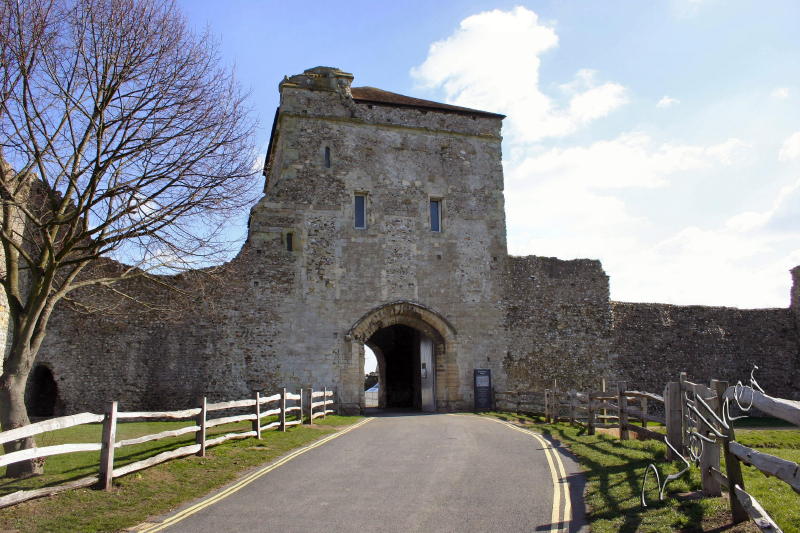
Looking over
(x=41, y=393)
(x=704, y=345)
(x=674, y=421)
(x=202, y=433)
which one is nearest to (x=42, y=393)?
(x=41, y=393)

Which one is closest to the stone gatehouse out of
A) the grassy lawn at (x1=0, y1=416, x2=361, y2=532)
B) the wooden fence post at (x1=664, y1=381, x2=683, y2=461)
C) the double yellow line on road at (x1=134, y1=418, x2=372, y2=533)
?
the grassy lawn at (x1=0, y1=416, x2=361, y2=532)

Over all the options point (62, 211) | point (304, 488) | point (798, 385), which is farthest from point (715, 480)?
point (798, 385)

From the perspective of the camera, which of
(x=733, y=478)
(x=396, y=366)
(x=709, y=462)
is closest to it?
(x=733, y=478)

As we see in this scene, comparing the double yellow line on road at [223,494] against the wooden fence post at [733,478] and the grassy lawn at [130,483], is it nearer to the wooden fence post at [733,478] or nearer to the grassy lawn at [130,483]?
the grassy lawn at [130,483]

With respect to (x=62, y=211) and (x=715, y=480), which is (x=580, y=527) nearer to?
(x=715, y=480)

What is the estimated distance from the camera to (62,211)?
33.8 ft

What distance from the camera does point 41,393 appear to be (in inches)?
873

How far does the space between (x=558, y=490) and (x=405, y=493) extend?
2.07 meters

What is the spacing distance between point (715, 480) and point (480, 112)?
2048 cm

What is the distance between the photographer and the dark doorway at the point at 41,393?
2109 cm

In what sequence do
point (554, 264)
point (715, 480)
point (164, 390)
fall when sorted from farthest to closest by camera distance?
1. point (554, 264)
2. point (164, 390)
3. point (715, 480)

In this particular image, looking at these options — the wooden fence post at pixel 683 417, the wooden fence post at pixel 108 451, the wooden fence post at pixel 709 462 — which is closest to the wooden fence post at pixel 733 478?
the wooden fence post at pixel 709 462

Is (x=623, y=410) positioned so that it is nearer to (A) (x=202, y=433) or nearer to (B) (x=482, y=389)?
(A) (x=202, y=433)

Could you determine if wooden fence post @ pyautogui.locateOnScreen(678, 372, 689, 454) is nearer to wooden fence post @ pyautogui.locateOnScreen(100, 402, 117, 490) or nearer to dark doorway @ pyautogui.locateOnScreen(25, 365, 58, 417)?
wooden fence post @ pyautogui.locateOnScreen(100, 402, 117, 490)
